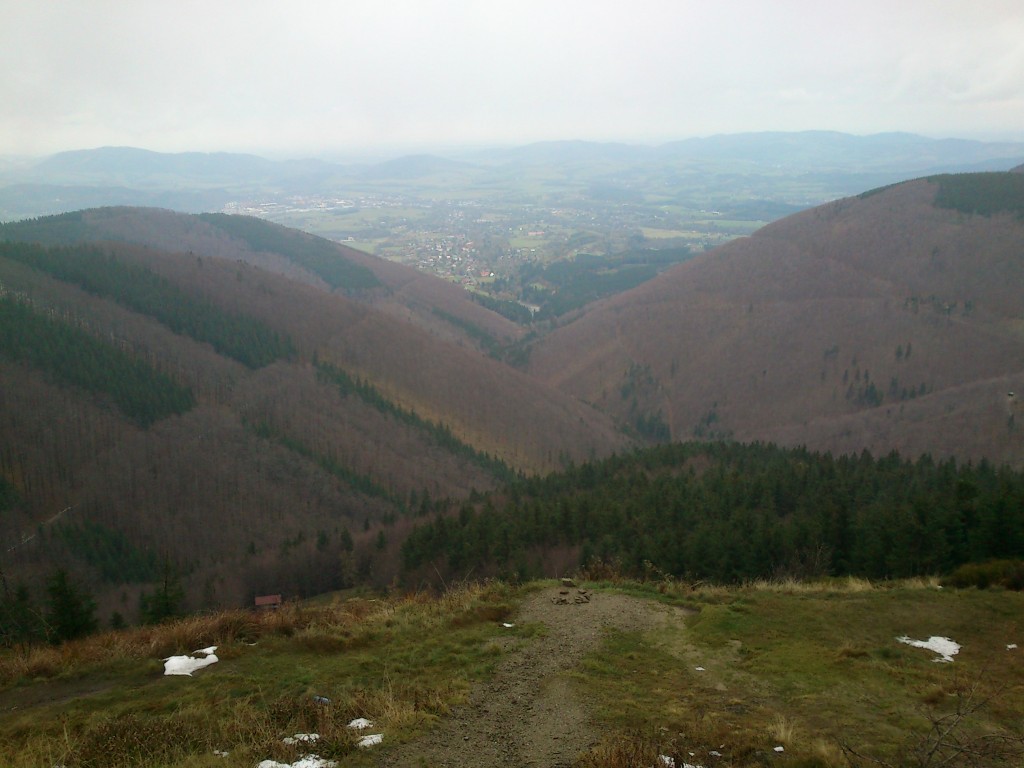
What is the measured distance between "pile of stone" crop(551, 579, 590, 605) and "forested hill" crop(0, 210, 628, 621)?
31324mm

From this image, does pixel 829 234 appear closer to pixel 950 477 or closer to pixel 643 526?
pixel 950 477

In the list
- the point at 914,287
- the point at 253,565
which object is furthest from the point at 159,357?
the point at 914,287

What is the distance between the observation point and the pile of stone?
16.0m

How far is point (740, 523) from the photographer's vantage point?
32.0 metres

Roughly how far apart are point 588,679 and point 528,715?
1.87 m

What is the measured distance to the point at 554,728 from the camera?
31.7ft

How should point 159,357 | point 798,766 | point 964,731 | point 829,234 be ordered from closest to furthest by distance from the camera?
1. point 798,766
2. point 964,731
3. point 159,357
4. point 829,234

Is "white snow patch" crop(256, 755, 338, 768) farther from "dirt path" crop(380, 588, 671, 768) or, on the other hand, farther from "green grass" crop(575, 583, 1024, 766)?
"green grass" crop(575, 583, 1024, 766)

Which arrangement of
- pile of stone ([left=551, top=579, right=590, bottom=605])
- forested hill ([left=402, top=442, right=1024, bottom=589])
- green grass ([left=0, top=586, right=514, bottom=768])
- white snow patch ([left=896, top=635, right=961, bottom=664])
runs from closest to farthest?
green grass ([left=0, top=586, right=514, bottom=768]), white snow patch ([left=896, top=635, right=961, bottom=664]), pile of stone ([left=551, top=579, right=590, bottom=605]), forested hill ([left=402, top=442, right=1024, bottom=589])

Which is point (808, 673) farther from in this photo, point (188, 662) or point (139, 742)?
point (188, 662)

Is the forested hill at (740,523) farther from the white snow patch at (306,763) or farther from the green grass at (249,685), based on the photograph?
the white snow patch at (306,763)

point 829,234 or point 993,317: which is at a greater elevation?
point 829,234

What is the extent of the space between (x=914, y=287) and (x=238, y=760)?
18317 centimetres

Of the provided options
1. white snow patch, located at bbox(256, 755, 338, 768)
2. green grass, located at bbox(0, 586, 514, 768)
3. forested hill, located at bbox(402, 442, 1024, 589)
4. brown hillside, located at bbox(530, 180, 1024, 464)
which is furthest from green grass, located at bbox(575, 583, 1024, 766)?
brown hillside, located at bbox(530, 180, 1024, 464)
